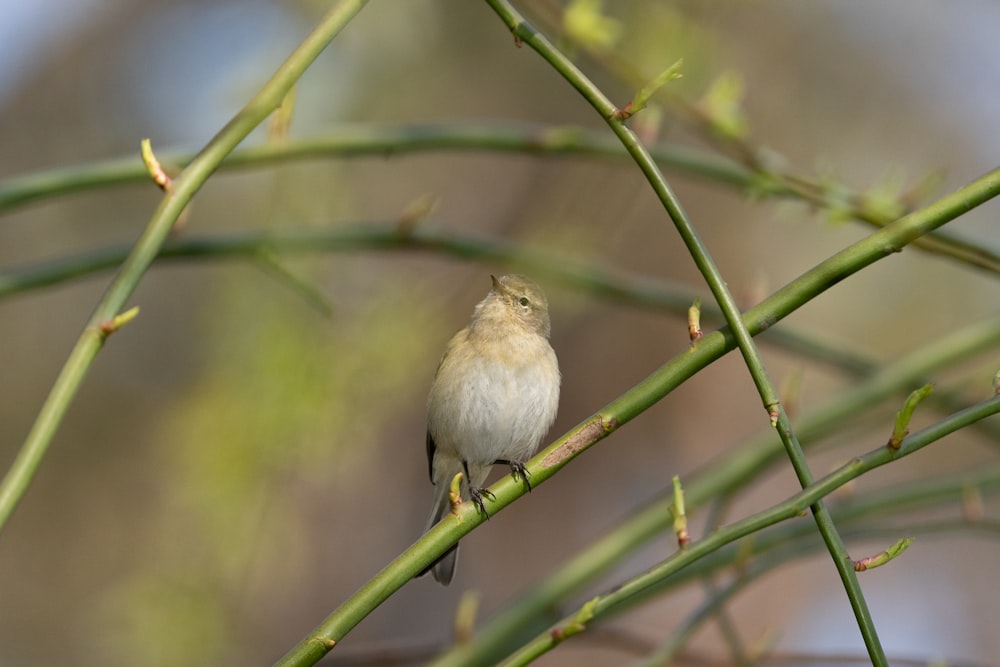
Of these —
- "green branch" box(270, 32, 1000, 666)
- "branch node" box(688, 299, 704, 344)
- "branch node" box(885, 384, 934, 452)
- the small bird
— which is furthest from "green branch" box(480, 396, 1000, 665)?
the small bird

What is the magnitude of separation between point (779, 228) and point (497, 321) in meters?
4.94

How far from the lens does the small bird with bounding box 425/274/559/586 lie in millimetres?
4438

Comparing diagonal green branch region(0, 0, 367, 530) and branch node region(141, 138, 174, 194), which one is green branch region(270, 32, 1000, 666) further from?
branch node region(141, 138, 174, 194)

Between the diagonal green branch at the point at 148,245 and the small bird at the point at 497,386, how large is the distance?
2.23m

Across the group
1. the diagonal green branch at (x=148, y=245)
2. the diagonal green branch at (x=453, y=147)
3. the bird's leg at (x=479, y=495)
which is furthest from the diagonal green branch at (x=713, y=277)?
the diagonal green branch at (x=453, y=147)

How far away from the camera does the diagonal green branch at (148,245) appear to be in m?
2.03

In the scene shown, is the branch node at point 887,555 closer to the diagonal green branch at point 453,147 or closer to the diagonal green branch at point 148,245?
the diagonal green branch at point 453,147

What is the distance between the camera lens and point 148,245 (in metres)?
2.25

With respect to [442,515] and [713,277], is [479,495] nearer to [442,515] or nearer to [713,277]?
[713,277]

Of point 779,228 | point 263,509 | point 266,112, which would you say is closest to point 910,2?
point 779,228

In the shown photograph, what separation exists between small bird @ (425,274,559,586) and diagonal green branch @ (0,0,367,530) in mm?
2234

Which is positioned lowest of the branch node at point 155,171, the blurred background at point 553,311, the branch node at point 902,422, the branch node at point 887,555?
the branch node at point 887,555

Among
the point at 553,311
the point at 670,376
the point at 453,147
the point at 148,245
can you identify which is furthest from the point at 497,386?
the point at 553,311

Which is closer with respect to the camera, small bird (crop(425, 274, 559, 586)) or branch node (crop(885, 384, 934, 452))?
branch node (crop(885, 384, 934, 452))
